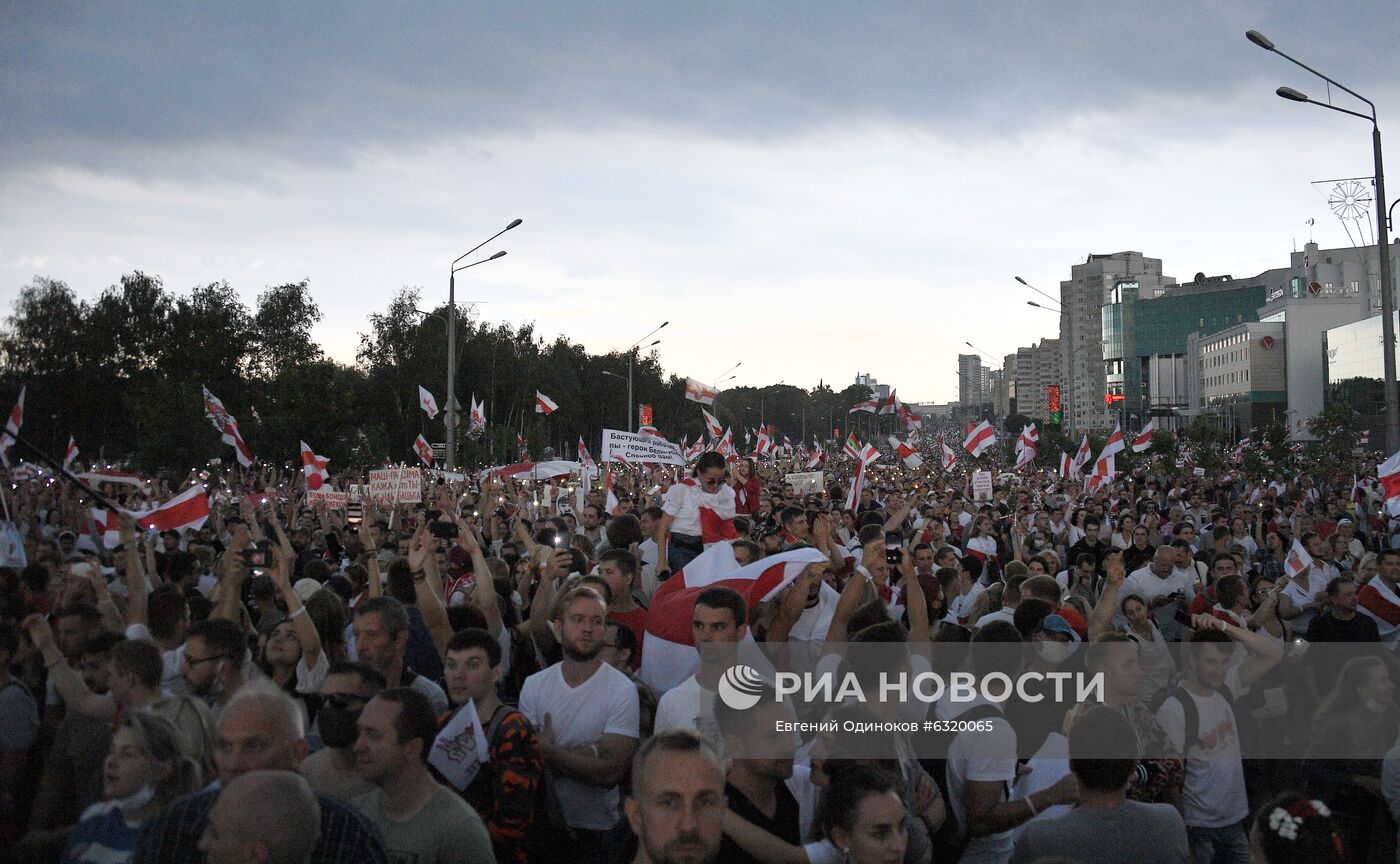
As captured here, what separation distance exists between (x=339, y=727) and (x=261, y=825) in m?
1.12

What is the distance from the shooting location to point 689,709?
4453 millimetres

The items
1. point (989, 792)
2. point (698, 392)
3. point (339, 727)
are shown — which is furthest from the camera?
point (698, 392)

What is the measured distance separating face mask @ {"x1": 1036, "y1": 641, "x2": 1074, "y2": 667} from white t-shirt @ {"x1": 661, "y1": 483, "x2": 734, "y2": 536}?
12.7ft

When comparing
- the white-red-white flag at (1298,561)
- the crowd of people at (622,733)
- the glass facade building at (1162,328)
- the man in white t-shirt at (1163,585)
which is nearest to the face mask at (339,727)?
the crowd of people at (622,733)

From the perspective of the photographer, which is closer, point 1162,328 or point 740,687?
point 740,687

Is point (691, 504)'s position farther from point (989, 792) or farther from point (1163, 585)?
point (989, 792)

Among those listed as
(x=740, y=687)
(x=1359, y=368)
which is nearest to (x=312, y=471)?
(x=740, y=687)

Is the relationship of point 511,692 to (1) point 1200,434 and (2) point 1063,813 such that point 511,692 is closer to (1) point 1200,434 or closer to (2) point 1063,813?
(2) point 1063,813

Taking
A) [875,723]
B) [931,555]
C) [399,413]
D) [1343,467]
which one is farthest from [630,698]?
[399,413]

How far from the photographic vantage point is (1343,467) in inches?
1185

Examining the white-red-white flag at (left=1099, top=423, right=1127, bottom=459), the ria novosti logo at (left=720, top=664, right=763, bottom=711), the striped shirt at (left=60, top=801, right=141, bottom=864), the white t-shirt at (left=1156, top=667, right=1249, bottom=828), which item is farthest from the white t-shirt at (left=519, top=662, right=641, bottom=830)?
the white-red-white flag at (left=1099, top=423, right=1127, bottom=459)

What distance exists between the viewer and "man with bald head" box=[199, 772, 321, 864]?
283cm

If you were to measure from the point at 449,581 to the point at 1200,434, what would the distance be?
48.0 m

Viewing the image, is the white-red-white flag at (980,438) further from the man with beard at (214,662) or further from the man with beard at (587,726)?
the man with beard at (214,662)
